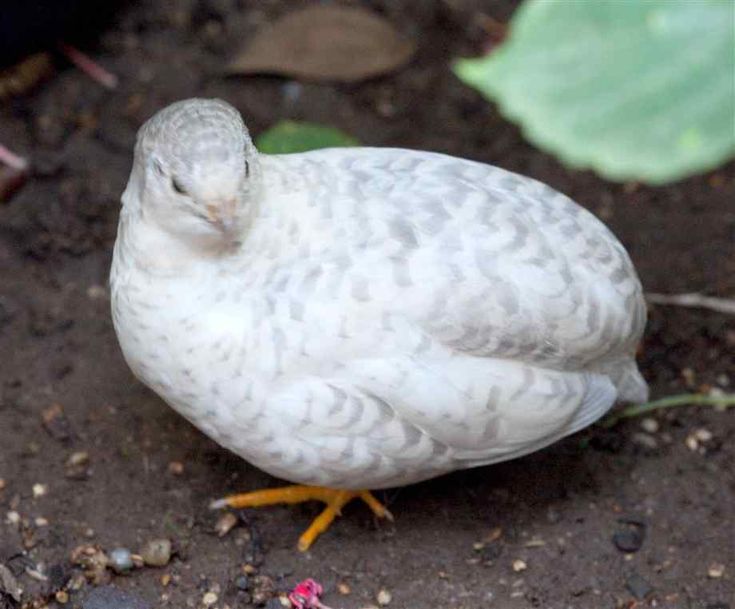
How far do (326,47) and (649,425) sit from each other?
1.48 meters

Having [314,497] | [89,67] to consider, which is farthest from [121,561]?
[89,67]

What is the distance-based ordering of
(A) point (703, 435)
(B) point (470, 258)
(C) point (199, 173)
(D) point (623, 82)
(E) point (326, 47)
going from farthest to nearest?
(E) point (326, 47)
(A) point (703, 435)
(B) point (470, 258)
(C) point (199, 173)
(D) point (623, 82)

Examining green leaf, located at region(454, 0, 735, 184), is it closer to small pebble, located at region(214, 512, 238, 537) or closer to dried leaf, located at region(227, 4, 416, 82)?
small pebble, located at region(214, 512, 238, 537)

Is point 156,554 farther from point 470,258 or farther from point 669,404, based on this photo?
point 669,404

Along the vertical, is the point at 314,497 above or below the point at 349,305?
below

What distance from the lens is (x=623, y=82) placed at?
90 cm

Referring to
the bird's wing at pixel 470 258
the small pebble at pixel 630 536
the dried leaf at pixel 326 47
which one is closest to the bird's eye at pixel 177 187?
the bird's wing at pixel 470 258

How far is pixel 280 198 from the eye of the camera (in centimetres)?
230

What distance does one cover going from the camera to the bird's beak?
212 centimetres

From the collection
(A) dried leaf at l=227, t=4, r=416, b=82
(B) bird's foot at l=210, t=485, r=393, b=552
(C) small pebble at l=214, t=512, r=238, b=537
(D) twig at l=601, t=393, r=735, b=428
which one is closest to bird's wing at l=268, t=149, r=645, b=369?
(D) twig at l=601, t=393, r=735, b=428

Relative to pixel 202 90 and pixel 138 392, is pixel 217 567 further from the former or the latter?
pixel 202 90

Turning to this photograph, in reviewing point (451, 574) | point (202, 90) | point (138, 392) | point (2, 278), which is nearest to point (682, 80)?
point (451, 574)

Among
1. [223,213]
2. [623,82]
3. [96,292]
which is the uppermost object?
[623,82]

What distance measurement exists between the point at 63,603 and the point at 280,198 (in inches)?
35.7
